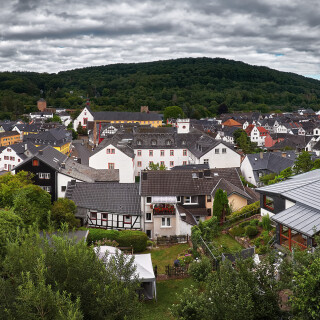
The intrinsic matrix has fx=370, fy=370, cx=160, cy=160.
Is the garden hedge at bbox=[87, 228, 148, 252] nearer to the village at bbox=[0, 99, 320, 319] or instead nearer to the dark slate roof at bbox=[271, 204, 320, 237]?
the village at bbox=[0, 99, 320, 319]

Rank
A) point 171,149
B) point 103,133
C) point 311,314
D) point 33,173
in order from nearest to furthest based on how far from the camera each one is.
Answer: point 311,314 → point 33,173 → point 171,149 → point 103,133

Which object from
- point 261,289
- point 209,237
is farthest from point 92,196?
point 261,289

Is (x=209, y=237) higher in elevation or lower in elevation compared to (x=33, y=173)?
lower

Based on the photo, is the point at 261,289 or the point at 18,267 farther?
the point at 18,267

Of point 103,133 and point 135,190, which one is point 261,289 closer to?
point 135,190

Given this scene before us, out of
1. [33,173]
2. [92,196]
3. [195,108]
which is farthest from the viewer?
[195,108]

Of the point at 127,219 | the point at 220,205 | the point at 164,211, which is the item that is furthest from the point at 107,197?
the point at 220,205
